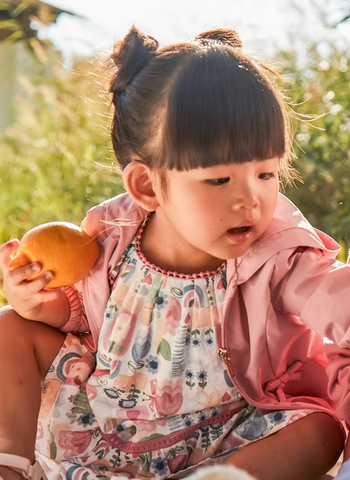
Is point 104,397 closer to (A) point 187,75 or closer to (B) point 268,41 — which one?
(A) point 187,75

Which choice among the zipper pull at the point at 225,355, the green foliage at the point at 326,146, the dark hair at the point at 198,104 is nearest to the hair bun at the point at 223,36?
the dark hair at the point at 198,104

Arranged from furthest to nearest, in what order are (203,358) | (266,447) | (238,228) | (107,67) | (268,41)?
(268,41) < (107,67) < (203,358) < (238,228) < (266,447)

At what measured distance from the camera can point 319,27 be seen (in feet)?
8.71

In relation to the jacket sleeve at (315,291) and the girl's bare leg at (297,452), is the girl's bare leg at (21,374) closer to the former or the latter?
the girl's bare leg at (297,452)

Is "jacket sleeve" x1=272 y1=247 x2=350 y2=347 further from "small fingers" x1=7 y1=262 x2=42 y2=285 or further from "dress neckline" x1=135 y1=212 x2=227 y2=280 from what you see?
Answer: "small fingers" x1=7 y1=262 x2=42 y2=285

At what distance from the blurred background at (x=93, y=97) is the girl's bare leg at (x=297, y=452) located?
828 millimetres

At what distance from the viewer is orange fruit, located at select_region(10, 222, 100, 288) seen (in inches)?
59.7

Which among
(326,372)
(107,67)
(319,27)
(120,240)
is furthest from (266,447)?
(319,27)

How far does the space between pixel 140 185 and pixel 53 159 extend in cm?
198

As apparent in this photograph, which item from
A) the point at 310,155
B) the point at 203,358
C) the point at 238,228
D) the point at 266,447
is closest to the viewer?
the point at 266,447

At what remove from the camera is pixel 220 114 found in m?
1.29

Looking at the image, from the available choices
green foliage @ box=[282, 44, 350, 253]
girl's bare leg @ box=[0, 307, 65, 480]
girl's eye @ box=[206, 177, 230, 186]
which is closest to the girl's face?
girl's eye @ box=[206, 177, 230, 186]

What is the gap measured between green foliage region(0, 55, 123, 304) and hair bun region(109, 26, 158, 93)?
1164 mm

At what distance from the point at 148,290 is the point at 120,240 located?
148 millimetres
